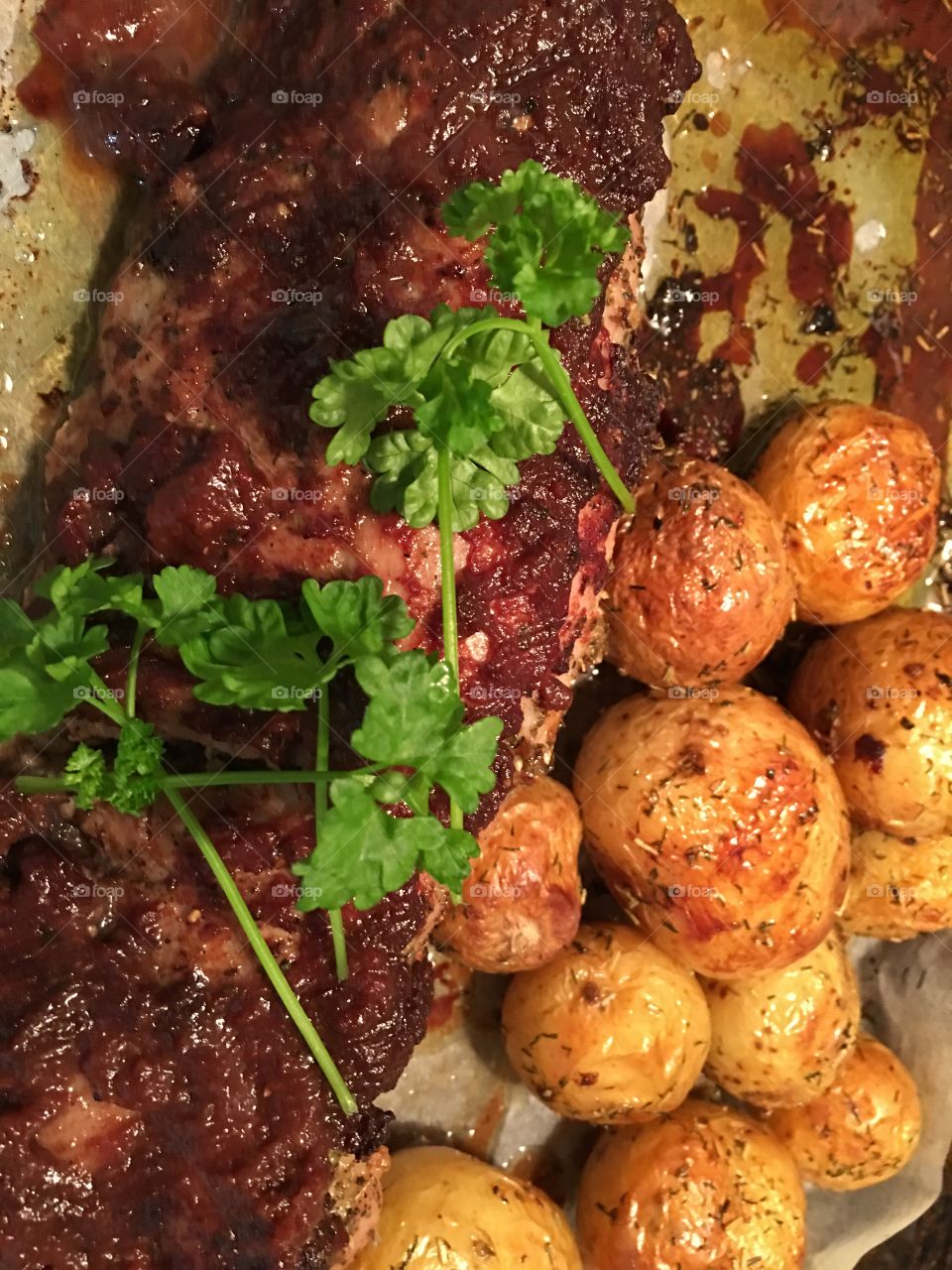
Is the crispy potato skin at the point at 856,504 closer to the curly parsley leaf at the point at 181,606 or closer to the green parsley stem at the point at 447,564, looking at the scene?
the green parsley stem at the point at 447,564

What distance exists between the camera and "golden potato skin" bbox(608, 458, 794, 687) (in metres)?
2.34

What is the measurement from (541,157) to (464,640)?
38.1 inches

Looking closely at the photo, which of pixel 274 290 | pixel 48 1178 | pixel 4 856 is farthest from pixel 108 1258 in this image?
pixel 274 290

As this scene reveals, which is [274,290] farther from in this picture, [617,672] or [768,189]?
[768,189]

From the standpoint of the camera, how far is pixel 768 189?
2957 millimetres
